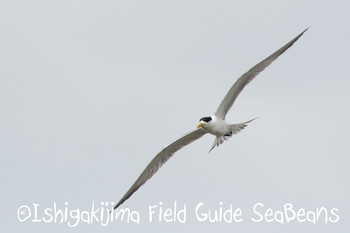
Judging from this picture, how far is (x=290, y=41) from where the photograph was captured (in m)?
17.7

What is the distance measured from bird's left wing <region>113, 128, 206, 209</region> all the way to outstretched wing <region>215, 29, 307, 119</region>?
31.9 inches

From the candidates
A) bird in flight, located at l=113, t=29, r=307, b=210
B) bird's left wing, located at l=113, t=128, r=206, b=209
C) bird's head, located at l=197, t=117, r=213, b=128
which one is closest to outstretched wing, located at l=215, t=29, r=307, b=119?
bird in flight, located at l=113, t=29, r=307, b=210

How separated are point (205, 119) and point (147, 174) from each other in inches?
85.8

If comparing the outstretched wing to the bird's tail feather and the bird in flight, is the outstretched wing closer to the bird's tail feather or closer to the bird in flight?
the bird in flight

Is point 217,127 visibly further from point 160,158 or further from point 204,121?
point 160,158

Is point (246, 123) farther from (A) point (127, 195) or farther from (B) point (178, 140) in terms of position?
(A) point (127, 195)

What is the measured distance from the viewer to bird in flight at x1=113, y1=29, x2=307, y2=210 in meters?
18.1

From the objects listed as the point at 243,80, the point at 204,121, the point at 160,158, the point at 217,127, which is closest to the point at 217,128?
the point at 217,127

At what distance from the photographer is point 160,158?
63.4 feet

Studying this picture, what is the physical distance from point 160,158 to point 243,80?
9.58 ft

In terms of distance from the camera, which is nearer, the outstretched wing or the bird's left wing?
the outstretched wing

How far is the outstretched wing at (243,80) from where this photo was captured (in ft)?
58.4

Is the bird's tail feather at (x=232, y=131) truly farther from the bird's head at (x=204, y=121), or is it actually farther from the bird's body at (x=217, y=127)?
the bird's head at (x=204, y=121)

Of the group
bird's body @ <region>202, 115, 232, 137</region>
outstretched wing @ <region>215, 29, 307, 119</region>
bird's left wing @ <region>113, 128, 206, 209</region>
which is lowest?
bird's left wing @ <region>113, 128, 206, 209</region>
